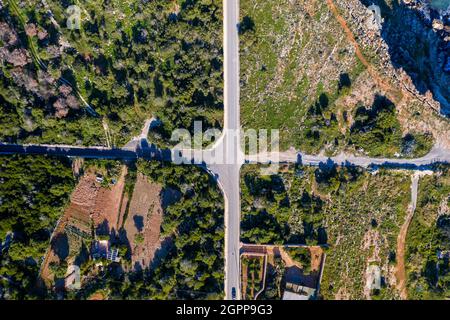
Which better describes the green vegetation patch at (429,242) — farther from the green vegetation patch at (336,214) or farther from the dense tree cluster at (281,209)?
the dense tree cluster at (281,209)

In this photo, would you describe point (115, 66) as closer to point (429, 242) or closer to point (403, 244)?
point (403, 244)

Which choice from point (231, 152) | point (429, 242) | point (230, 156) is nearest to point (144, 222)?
point (230, 156)

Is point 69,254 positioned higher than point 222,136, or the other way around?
point 222,136

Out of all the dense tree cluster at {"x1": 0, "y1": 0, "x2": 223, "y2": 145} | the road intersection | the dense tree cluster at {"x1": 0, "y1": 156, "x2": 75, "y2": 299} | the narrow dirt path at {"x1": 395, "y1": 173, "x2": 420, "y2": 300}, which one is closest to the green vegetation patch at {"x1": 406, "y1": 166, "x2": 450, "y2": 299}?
the narrow dirt path at {"x1": 395, "y1": 173, "x2": 420, "y2": 300}

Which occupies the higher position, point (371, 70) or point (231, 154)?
A: point (371, 70)

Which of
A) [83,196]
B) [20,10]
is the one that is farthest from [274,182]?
[20,10]

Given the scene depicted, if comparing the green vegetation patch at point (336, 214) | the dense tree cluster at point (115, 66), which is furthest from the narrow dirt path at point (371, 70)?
the dense tree cluster at point (115, 66)

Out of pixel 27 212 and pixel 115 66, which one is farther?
pixel 115 66

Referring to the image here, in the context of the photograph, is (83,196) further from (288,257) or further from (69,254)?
(288,257)

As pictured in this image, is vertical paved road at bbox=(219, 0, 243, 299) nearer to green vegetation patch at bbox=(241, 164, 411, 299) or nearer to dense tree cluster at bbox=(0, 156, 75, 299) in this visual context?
green vegetation patch at bbox=(241, 164, 411, 299)
